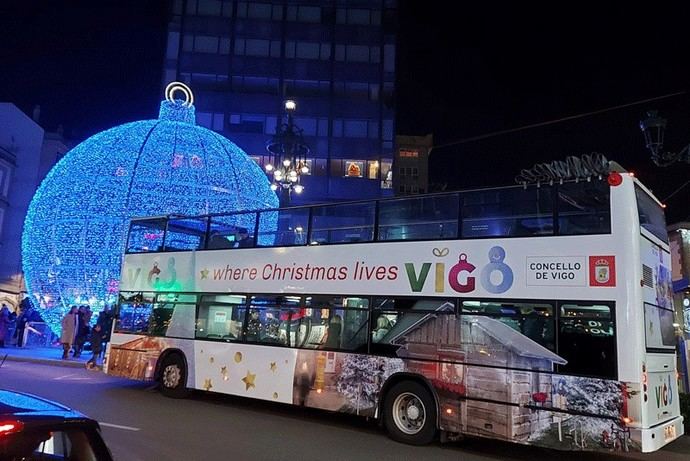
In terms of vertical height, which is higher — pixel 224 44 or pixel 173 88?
pixel 224 44

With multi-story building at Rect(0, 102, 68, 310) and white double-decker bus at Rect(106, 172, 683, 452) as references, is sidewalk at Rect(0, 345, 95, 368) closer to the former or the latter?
white double-decker bus at Rect(106, 172, 683, 452)

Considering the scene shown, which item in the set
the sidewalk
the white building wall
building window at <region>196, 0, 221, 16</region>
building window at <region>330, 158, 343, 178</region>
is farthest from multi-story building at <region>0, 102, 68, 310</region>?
building window at <region>330, 158, 343, 178</region>

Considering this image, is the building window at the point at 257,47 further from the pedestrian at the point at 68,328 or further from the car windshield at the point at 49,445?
the car windshield at the point at 49,445

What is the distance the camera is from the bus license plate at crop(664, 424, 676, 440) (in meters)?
7.42

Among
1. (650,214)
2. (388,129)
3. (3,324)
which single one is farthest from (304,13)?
(650,214)

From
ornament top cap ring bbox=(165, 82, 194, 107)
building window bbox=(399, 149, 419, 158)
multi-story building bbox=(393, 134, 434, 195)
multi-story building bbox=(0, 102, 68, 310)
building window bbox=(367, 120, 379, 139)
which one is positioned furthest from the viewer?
building window bbox=(399, 149, 419, 158)

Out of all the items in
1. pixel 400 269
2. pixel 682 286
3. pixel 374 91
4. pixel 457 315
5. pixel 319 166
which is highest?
pixel 374 91

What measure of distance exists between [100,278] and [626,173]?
13520 mm

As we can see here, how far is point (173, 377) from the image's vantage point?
12094 mm

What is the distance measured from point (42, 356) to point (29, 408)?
17.3 m

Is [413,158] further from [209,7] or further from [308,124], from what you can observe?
[209,7]

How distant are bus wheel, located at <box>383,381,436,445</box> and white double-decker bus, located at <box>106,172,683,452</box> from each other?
2 cm

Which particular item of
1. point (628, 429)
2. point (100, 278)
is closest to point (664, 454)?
point (628, 429)

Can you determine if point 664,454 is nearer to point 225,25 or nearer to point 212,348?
point 212,348
